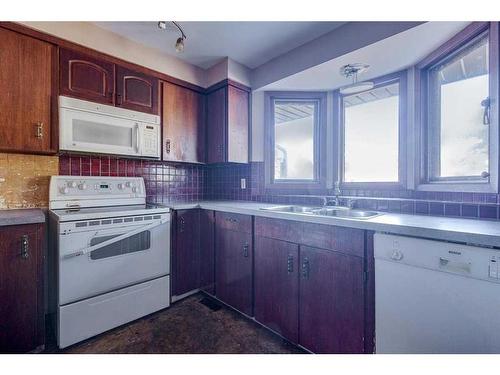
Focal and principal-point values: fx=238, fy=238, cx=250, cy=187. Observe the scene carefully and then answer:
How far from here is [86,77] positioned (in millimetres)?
1779

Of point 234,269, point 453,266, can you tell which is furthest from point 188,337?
point 453,266

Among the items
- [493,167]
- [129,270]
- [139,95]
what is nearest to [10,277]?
[129,270]

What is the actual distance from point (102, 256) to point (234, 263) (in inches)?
36.5

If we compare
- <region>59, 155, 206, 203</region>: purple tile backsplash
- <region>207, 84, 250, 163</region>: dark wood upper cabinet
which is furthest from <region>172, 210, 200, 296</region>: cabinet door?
<region>207, 84, 250, 163</region>: dark wood upper cabinet

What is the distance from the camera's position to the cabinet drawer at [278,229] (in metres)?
1.49

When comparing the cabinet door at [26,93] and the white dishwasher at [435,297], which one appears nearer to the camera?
the white dishwasher at [435,297]

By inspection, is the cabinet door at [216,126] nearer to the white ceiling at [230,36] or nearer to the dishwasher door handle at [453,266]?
the white ceiling at [230,36]

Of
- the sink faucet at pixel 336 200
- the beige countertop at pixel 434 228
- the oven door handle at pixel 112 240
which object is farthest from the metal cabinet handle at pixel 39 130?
the sink faucet at pixel 336 200

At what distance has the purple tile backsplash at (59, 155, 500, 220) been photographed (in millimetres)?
1401

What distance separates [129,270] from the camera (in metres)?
1.73

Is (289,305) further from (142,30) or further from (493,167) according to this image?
(142,30)

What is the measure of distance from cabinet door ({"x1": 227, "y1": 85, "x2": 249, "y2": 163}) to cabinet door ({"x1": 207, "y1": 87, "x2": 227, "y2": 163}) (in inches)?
2.1

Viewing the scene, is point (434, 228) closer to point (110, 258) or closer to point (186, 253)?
point (186, 253)

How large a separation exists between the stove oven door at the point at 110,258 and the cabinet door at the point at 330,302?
112cm
